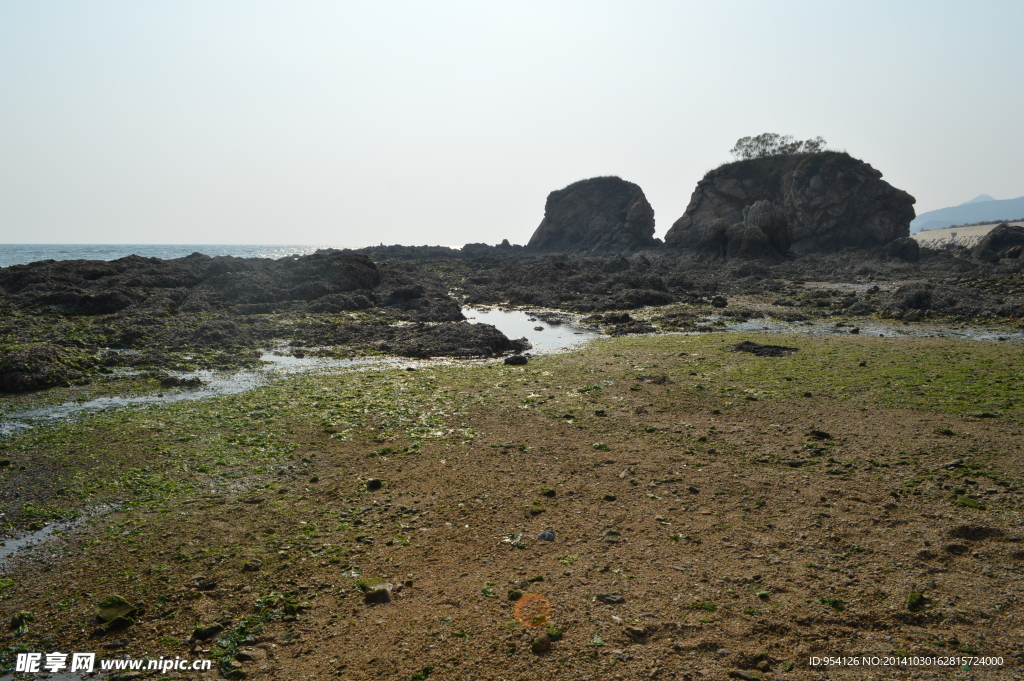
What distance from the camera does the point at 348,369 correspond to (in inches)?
864

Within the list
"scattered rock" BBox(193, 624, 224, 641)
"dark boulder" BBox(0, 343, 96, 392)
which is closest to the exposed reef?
"dark boulder" BBox(0, 343, 96, 392)

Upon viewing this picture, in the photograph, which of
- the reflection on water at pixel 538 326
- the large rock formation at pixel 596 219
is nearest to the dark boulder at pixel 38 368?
the reflection on water at pixel 538 326

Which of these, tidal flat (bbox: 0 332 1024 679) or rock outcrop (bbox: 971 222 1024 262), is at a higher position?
rock outcrop (bbox: 971 222 1024 262)

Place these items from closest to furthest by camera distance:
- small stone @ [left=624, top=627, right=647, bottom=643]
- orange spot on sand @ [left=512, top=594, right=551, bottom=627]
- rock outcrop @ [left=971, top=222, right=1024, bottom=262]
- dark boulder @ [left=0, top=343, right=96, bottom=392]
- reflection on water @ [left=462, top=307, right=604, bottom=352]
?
small stone @ [left=624, top=627, right=647, bottom=643], orange spot on sand @ [left=512, top=594, right=551, bottom=627], dark boulder @ [left=0, top=343, right=96, bottom=392], reflection on water @ [left=462, top=307, right=604, bottom=352], rock outcrop @ [left=971, top=222, right=1024, bottom=262]

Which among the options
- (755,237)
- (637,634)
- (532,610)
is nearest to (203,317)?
(532,610)

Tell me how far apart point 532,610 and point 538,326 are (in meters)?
29.1

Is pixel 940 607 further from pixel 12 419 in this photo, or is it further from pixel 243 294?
pixel 243 294

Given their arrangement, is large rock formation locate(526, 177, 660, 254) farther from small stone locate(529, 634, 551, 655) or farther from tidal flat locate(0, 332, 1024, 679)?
small stone locate(529, 634, 551, 655)

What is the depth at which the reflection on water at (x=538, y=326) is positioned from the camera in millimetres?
29438

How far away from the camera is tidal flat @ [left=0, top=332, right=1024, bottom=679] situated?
247 inches

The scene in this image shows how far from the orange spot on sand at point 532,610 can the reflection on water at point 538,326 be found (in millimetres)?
19875

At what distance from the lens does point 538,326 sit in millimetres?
35562

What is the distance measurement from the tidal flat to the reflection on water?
42.5 ft

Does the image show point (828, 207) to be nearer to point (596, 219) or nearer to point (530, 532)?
point (596, 219)
